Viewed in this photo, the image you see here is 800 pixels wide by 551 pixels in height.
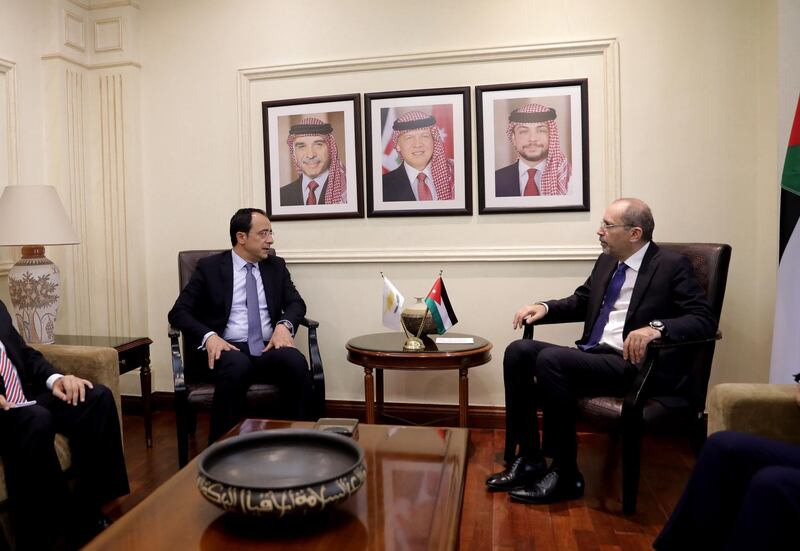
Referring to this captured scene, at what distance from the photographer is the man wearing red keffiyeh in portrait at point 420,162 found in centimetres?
343

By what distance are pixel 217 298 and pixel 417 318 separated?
106cm

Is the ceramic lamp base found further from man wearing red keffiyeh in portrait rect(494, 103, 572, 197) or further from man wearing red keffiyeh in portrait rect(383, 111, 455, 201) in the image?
man wearing red keffiyeh in portrait rect(494, 103, 572, 197)

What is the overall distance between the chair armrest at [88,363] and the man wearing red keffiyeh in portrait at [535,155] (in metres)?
2.22

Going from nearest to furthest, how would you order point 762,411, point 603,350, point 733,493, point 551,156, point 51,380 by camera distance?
point 733,493 → point 762,411 → point 51,380 → point 603,350 → point 551,156

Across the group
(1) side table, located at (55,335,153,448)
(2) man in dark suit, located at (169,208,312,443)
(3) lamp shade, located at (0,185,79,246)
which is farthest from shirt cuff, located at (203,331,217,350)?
(3) lamp shade, located at (0,185,79,246)

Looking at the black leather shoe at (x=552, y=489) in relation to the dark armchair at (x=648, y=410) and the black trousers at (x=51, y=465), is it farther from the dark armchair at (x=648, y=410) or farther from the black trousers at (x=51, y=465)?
the black trousers at (x=51, y=465)

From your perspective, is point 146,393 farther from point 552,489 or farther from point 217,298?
point 552,489

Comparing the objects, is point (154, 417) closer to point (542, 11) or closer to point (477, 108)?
point (477, 108)

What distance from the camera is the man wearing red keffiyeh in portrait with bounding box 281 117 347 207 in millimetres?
3564

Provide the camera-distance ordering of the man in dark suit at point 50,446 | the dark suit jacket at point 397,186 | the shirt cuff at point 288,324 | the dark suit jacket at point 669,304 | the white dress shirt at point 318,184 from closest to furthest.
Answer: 1. the man in dark suit at point 50,446
2. the dark suit jacket at point 669,304
3. the shirt cuff at point 288,324
4. the dark suit jacket at point 397,186
5. the white dress shirt at point 318,184

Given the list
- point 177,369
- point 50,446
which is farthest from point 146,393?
point 50,446

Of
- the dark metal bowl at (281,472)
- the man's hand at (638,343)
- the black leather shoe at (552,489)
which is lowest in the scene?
the black leather shoe at (552,489)

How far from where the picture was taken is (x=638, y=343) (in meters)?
2.30

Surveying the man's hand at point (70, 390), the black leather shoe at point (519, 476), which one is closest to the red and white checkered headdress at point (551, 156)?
the black leather shoe at point (519, 476)
